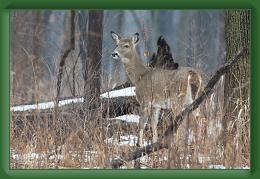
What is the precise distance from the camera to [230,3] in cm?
423

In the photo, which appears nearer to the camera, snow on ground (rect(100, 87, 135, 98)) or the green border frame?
the green border frame

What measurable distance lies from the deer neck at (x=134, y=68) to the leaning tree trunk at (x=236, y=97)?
2.51m

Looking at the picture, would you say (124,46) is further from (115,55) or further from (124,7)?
(124,7)

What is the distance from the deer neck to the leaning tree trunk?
2.51 metres

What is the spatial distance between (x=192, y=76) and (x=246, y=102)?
2.82m

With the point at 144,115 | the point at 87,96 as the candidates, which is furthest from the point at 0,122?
the point at 144,115

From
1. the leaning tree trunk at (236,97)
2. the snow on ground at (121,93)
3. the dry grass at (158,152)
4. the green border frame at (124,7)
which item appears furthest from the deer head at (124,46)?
the green border frame at (124,7)

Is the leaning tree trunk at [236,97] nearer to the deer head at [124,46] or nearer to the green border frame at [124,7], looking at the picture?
the green border frame at [124,7]

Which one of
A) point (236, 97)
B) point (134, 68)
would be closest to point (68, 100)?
point (134, 68)

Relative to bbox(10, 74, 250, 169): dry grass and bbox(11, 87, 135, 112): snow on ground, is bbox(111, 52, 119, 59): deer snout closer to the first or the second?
bbox(11, 87, 135, 112): snow on ground

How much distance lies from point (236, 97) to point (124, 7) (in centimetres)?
332

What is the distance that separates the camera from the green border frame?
4.23m

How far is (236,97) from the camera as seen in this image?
288 inches

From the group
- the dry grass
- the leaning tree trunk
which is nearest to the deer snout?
the leaning tree trunk
